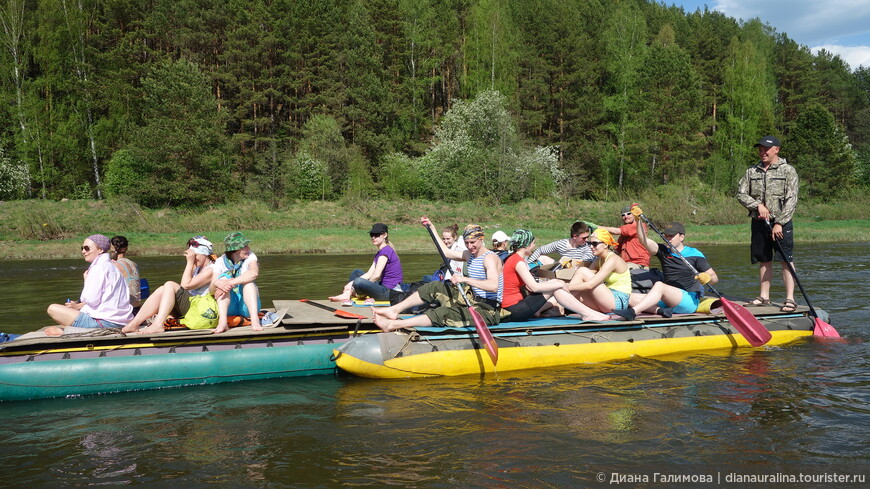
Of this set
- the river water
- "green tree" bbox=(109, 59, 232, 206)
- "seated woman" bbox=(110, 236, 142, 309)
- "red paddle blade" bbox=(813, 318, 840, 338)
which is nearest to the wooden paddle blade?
the river water

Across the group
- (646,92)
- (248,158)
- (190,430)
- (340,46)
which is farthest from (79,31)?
(190,430)

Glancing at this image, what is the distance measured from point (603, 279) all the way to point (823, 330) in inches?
155

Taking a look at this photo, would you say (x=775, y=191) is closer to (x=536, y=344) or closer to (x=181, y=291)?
(x=536, y=344)

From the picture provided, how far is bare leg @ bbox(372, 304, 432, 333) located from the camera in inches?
333

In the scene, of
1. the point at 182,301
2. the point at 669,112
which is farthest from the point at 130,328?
the point at 669,112

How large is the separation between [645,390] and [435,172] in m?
34.7

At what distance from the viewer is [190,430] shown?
6824mm

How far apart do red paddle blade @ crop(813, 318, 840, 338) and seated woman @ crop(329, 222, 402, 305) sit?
6324 millimetres

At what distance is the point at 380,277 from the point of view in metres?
10.5

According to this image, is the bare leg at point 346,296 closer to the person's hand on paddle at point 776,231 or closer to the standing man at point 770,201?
the standing man at point 770,201

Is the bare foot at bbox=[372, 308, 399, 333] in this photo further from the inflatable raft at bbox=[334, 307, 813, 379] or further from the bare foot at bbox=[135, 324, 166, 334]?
the bare foot at bbox=[135, 324, 166, 334]

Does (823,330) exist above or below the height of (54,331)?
below

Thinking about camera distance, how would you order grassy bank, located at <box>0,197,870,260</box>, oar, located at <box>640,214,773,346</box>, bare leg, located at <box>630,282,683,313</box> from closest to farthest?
oar, located at <box>640,214,773,346</box> < bare leg, located at <box>630,282,683,313</box> < grassy bank, located at <box>0,197,870,260</box>

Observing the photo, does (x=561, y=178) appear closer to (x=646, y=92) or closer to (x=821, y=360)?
(x=646, y=92)
